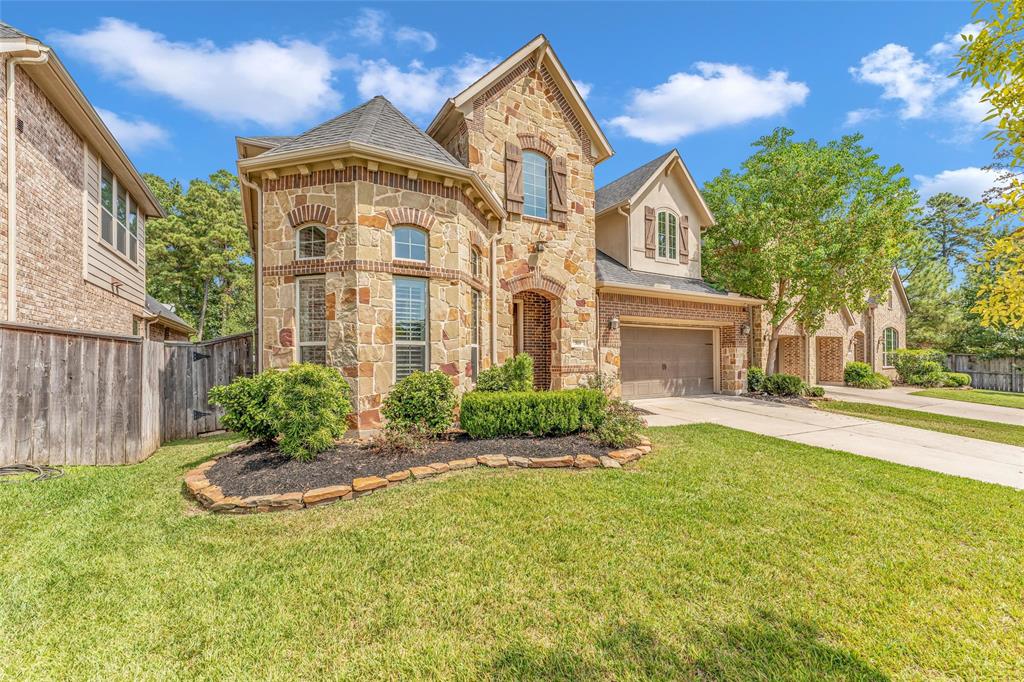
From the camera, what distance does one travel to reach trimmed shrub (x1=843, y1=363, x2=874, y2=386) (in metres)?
18.1

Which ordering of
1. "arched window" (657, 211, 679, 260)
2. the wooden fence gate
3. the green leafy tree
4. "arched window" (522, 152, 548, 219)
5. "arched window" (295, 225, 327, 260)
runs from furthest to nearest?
the green leafy tree, "arched window" (657, 211, 679, 260), "arched window" (522, 152, 548, 219), the wooden fence gate, "arched window" (295, 225, 327, 260)

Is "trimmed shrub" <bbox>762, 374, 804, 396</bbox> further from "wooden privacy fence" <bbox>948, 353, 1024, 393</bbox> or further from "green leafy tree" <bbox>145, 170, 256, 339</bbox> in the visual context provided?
"green leafy tree" <bbox>145, 170, 256, 339</bbox>

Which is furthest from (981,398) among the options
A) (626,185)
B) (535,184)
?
(535,184)

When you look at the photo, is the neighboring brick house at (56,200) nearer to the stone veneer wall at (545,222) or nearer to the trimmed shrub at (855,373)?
the stone veneer wall at (545,222)

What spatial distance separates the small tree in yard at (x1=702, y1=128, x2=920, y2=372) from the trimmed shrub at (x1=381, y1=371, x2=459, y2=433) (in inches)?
459

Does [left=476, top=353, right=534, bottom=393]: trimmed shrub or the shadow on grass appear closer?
the shadow on grass

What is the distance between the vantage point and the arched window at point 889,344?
20.7 m

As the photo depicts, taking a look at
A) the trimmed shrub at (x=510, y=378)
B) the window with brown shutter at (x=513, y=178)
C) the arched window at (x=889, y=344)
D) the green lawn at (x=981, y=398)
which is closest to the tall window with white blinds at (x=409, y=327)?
the trimmed shrub at (x=510, y=378)

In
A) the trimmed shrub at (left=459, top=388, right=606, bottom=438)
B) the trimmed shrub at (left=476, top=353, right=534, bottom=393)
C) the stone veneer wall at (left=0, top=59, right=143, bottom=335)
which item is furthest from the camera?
the trimmed shrub at (left=476, top=353, right=534, bottom=393)

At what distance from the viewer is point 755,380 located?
14.2 meters

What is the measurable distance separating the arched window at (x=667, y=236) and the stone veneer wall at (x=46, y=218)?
14.6m

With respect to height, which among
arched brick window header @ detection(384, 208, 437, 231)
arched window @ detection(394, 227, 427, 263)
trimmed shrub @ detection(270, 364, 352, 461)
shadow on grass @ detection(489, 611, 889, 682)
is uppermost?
arched brick window header @ detection(384, 208, 437, 231)

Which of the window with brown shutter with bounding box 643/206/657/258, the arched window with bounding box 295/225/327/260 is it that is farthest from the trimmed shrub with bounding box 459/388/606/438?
the window with brown shutter with bounding box 643/206/657/258

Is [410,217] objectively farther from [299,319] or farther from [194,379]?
[194,379]
